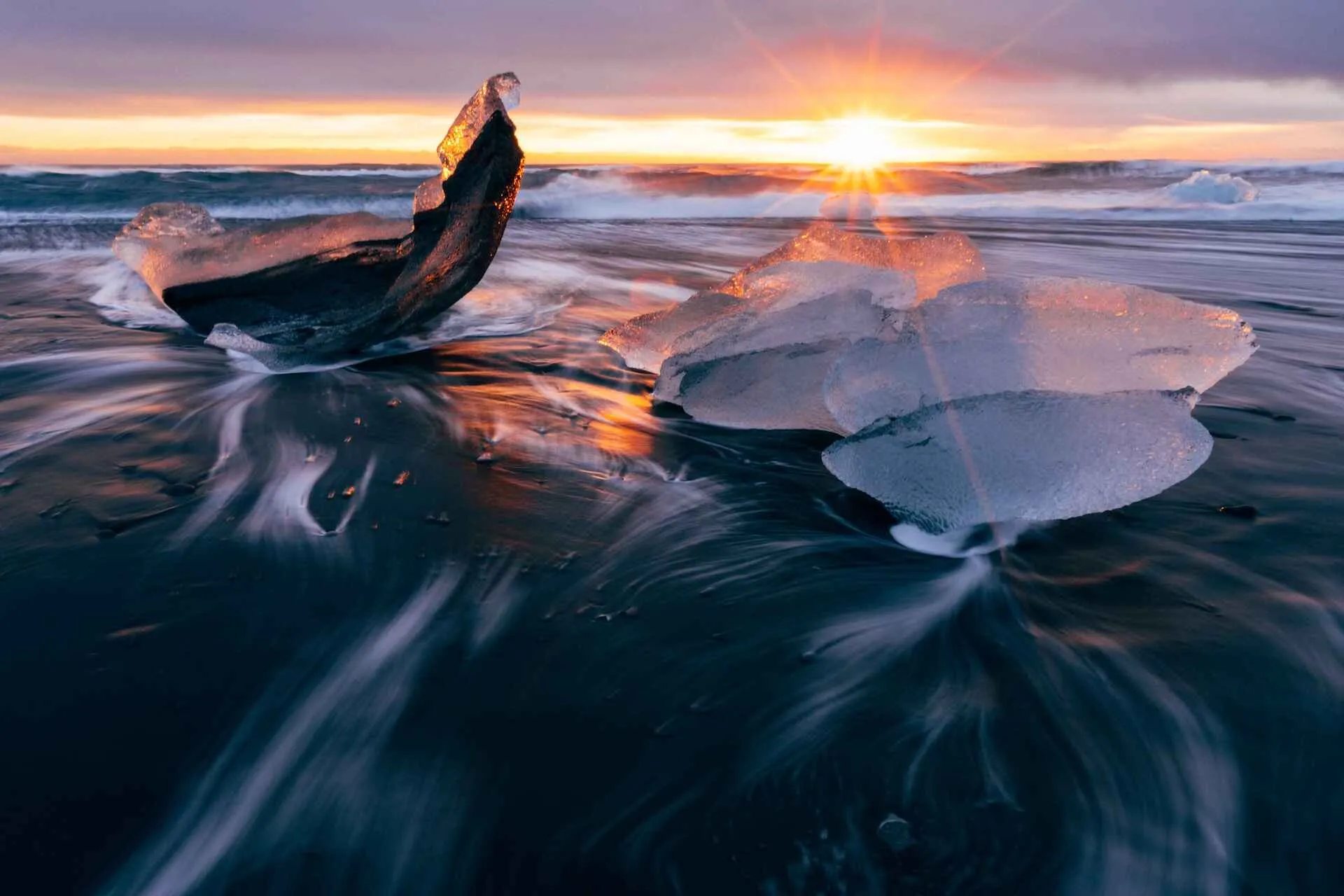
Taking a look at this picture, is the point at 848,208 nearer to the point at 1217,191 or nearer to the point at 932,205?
the point at 932,205

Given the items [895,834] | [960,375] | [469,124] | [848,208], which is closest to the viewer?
[895,834]

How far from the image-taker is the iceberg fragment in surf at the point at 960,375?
5.96ft

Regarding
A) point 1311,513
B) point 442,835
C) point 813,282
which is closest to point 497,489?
point 442,835

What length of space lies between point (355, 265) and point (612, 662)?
2.56 m

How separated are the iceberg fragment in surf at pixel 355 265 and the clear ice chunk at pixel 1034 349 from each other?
1.46 m

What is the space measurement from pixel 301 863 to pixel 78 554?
100 cm

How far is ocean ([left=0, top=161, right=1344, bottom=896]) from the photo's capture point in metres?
1.08

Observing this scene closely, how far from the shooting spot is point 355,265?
3428 millimetres

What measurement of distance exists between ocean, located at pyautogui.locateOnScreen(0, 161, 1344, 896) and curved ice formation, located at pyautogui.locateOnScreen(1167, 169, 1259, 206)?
14.2m

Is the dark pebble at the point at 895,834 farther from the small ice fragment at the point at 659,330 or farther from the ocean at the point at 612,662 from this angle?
the small ice fragment at the point at 659,330

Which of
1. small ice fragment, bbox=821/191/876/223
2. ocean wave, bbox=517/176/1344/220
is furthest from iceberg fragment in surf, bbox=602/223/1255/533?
small ice fragment, bbox=821/191/876/223

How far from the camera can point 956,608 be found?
1591mm

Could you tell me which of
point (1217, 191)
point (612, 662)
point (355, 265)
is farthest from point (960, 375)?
point (1217, 191)

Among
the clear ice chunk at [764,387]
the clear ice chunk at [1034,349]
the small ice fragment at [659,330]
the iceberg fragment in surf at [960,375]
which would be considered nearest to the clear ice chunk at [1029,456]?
the iceberg fragment in surf at [960,375]
